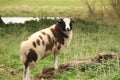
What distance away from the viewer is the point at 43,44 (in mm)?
12555

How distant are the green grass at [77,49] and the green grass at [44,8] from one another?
11.5 m

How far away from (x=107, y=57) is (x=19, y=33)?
9490 millimetres

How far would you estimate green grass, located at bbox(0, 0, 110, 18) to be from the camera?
3962 cm

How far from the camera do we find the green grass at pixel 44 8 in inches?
1560

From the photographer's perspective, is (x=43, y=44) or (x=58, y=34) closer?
(x=43, y=44)

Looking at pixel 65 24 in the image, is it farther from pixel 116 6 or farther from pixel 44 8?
pixel 44 8

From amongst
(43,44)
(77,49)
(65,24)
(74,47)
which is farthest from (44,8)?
(43,44)

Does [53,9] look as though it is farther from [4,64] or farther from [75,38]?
[4,64]

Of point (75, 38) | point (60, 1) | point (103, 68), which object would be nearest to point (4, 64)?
→ point (103, 68)

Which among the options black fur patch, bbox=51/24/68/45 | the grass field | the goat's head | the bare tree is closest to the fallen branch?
the grass field

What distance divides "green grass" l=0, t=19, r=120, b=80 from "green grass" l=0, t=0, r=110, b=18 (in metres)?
11.5

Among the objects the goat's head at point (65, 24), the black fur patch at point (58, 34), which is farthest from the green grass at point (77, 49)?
the goat's head at point (65, 24)

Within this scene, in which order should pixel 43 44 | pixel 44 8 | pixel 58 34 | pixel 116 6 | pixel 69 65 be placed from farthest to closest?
1. pixel 44 8
2. pixel 116 6
3. pixel 58 34
4. pixel 69 65
5. pixel 43 44

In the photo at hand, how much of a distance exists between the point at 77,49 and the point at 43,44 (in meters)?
5.53
